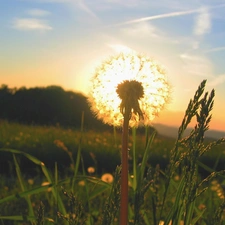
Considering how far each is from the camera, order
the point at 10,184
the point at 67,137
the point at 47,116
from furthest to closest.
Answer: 1. the point at 47,116
2. the point at 67,137
3. the point at 10,184

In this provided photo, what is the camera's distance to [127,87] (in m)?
1.66

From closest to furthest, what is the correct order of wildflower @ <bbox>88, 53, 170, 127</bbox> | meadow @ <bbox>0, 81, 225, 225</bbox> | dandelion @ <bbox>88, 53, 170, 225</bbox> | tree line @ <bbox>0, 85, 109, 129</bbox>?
meadow @ <bbox>0, 81, 225, 225</bbox>
dandelion @ <bbox>88, 53, 170, 225</bbox>
wildflower @ <bbox>88, 53, 170, 127</bbox>
tree line @ <bbox>0, 85, 109, 129</bbox>

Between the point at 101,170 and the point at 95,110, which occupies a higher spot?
the point at 95,110

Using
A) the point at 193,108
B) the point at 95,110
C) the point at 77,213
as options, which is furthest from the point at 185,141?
the point at 95,110

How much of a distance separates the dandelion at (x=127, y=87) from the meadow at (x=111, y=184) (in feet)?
0.39

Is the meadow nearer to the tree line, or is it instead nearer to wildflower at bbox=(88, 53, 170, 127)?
wildflower at bbox=(88, 53, 170, 127)

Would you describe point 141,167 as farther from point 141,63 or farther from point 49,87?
point 49,87

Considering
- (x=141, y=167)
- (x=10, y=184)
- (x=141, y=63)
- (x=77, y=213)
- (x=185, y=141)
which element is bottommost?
(x=10, y=184)

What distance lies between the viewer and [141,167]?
6.25 ft

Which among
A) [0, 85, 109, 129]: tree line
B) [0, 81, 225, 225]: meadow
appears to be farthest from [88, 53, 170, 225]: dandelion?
[0, 85, 109, 129]: tree line

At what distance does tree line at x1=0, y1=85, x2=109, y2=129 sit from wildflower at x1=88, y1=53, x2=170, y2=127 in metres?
17.8

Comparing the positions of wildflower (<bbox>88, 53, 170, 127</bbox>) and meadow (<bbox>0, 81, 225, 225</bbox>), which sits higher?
wildflower (<bbox>88, 53, 170, 127</bbox>)

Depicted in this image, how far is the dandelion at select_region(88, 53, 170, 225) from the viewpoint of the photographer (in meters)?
1.80

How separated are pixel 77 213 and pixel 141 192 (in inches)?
8.0
